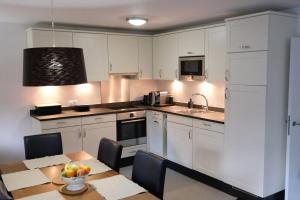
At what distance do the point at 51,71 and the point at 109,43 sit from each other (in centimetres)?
299

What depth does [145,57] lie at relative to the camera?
5.17 metres

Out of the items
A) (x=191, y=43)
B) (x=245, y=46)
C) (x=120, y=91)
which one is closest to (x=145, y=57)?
(x=120, y=91)

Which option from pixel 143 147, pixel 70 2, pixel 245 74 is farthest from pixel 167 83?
pixel 70 2

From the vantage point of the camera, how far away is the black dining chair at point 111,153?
106 inches

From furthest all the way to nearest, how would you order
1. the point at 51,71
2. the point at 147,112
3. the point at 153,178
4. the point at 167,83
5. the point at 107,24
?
the point at 167,83
the point at 147,112
the point at 107,24
the point at 153,178
the point at 51,71

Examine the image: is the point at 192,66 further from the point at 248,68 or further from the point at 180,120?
the point at 248,68

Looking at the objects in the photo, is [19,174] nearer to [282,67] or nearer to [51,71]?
[51,71]

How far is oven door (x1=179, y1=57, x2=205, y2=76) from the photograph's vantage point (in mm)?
4238

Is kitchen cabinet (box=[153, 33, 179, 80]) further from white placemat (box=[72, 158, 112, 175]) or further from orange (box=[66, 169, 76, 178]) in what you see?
orange (box=[66, 169, 76, 178])

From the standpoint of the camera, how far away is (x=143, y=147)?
5000 mm

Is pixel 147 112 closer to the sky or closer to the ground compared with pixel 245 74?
closer to the ground

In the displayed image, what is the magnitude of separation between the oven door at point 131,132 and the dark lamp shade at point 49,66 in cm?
280

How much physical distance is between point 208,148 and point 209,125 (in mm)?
328

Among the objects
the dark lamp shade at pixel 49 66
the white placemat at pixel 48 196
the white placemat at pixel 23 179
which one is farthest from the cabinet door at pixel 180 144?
the dark lamp shade at pixel 49 66
